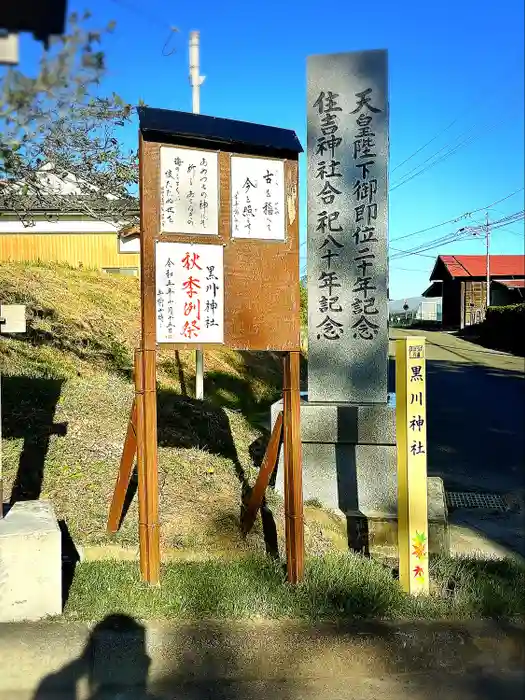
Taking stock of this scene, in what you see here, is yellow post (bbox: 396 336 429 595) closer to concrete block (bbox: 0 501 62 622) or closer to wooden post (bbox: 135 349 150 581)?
wooden post (bbox: 135 349 150 581)

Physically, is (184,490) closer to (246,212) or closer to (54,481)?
(54,481)

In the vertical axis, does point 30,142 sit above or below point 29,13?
above

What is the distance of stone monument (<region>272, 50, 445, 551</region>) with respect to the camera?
559 centimetres

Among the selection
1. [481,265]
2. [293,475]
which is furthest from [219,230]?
[481,265]

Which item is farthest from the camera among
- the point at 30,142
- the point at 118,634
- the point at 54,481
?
the point at 30,142

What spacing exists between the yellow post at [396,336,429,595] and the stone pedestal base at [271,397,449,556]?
4.01 ft

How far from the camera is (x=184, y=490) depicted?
5473 mm

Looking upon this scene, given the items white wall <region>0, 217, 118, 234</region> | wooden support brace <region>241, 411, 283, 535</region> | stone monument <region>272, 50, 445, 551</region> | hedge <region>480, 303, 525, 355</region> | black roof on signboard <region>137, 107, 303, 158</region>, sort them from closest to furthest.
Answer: black roof on signboard <region>137, 107, 303, 158</region> → wooden support brace <region>241, 411, 283, 535</region> → stone monument <region>272, 50, 445, 551</region> → white wall <region>0, 217, 118, 234</region> → hedge <region>480, 303, 525, 355</region>

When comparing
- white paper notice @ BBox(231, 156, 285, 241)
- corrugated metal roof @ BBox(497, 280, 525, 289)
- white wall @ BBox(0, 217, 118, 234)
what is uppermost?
white wall @ BBox(0, 217, 118, 234)

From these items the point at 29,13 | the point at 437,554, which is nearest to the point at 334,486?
the point at 437,554

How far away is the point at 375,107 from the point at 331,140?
44cm

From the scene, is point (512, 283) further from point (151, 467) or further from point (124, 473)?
point (151, 467)

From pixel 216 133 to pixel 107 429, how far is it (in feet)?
11.7

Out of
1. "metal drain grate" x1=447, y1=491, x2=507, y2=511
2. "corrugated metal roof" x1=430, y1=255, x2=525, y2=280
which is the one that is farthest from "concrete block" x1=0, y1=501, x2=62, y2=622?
"corrugated metal roof" x1=430, y1=255, x2=525, y2=280
